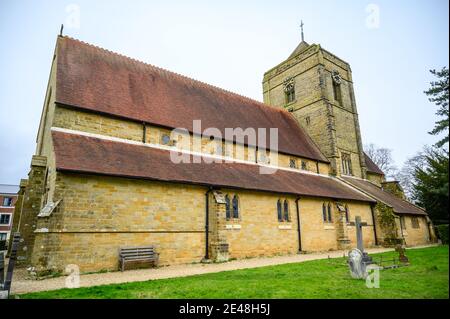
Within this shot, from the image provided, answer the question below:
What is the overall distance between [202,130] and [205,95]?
A: 4.86 meters

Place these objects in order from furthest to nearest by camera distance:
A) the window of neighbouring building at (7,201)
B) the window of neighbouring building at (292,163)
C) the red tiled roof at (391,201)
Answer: the window of neighbouring building at (7,201) < the red tiled roof at (391,201) < the window of neighbouring building at (292,163)

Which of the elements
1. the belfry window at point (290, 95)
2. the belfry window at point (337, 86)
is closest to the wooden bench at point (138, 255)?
the belfry window at point (290, 95)

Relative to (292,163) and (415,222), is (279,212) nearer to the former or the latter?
(292,163)

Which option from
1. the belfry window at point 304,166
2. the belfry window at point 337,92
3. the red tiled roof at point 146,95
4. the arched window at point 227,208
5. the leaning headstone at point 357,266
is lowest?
the leaning headstone at point 357,266

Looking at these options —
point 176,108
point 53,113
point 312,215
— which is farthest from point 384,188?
point 53,113

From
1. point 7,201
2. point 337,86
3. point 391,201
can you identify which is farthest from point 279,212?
point 7,201

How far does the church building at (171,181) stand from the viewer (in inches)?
433

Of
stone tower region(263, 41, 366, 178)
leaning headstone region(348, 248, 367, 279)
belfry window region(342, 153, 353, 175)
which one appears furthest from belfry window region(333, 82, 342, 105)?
leaning headstone region(348, 248, 367, 279)

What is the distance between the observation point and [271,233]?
627 inches

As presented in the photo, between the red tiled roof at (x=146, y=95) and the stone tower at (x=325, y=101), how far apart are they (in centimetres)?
316

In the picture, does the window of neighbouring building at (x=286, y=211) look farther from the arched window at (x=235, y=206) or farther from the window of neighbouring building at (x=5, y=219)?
the window of neighbouring building at (x=5, y=219)

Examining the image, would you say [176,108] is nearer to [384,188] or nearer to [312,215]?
[312,215]

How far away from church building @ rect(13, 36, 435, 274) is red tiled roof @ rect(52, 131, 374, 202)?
76 mm

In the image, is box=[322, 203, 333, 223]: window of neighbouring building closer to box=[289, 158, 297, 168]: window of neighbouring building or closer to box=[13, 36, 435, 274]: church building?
box=[13, 36, 435, 274]: church building
